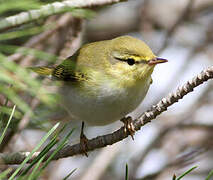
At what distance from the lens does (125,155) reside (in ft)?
11.8

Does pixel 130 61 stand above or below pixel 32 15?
below

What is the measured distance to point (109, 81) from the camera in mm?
2453

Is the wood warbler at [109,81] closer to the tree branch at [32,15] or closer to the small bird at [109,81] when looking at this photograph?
the small bird at [109,81]

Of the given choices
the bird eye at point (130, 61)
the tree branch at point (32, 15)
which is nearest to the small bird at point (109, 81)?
the bird eye at point (130, 61)

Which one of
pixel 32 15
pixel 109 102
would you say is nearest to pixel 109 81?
pixel 109 102

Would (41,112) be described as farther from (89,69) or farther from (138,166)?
(138,166)

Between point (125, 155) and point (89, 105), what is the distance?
4.32ft

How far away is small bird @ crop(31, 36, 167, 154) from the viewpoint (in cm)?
237

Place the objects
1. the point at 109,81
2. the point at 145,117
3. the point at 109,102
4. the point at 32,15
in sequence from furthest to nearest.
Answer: the point at 109,81 < the point at 109,102 < the point at 32,15 < the point at 145,117

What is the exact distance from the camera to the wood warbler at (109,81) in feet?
7.76

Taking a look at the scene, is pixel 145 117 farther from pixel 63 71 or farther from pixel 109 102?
pixel 63 71

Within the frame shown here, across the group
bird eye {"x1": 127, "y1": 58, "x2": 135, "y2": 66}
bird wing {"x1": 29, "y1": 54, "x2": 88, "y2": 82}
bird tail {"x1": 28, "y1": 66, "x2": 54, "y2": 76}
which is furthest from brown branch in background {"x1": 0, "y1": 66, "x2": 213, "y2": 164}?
bird tail {"x1": 28, "y1": 66, "x2": 54, "y2": 76}

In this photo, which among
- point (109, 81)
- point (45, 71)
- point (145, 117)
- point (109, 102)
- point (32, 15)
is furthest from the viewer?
point (45, 71)

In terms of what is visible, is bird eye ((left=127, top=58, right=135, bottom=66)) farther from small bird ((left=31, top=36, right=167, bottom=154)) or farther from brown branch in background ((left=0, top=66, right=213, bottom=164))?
brown branch in background ((left=0, top=66, right=213, bottom=164))
